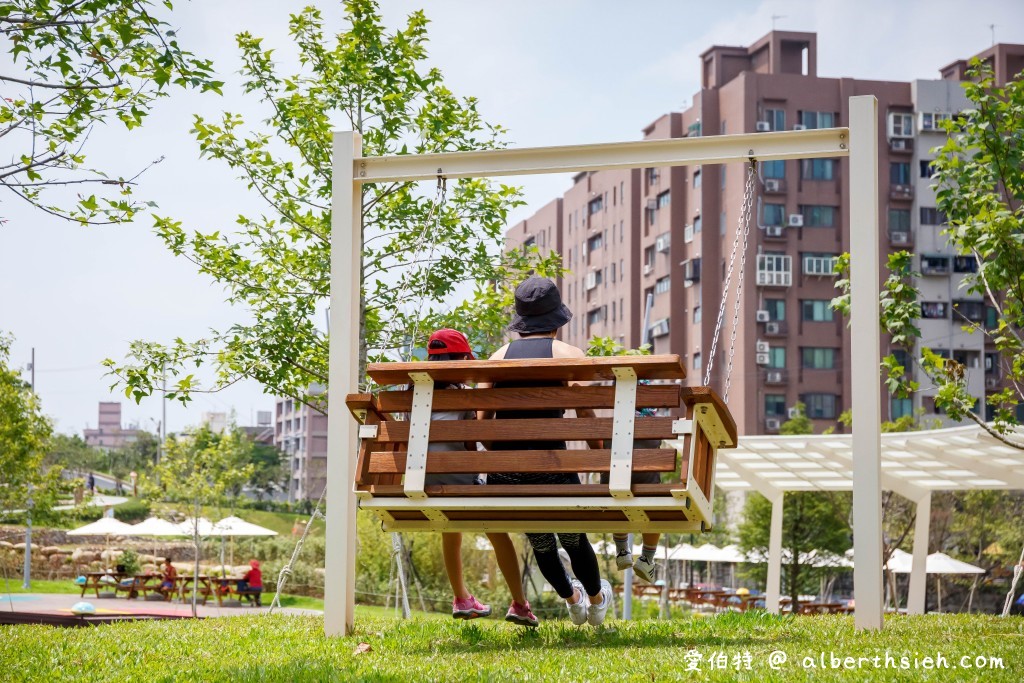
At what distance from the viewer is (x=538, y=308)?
23.7 feet

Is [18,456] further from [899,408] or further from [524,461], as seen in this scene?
[899,408]

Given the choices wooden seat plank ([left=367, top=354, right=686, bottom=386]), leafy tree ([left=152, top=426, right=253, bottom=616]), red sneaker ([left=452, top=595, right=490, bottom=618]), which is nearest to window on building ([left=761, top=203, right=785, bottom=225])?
leafy tree ([left=152, top=426, right=253, bottom=616])

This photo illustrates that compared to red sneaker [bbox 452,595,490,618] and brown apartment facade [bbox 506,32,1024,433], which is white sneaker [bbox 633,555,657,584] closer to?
red sneaker [bbox 452,595,490,618]

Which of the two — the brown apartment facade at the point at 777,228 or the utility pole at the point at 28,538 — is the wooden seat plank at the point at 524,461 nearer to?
the utility pole at the point at 28,538

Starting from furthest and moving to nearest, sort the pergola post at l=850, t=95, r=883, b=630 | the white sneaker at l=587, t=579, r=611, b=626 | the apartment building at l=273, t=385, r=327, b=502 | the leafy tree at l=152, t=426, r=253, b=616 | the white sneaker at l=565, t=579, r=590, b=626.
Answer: the apartment building at l=273, t=385, r=327, b=502 → the leafy tree at l=152, t=426, r=253, b=616 → the pergola post at l=850, t=95, r=883, b=630 → the white sneaker at l=587, t=579, r=611, b=626 → the white sneaker at l=565, t=579, r=590, b=626

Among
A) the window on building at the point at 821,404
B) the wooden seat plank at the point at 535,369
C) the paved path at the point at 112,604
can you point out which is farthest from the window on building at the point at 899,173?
the wooden seat plank at the point at 535,369

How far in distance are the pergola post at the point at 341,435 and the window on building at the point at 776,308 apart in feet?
189

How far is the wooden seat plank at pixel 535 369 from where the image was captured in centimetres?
621

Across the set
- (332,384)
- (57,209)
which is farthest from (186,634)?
(57,209)

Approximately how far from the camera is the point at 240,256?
15492 mm

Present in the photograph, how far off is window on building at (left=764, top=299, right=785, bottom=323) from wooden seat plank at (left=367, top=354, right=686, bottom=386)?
5942 cm

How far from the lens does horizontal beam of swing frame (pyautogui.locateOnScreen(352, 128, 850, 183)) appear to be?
8141mm

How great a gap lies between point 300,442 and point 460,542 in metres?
132

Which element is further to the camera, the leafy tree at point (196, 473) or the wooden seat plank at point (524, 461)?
the leafy tree at point (196, 473)
